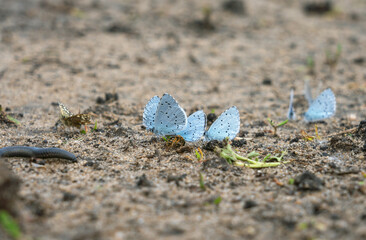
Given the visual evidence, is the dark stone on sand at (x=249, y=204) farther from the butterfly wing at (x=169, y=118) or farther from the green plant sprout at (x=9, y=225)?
the green plant sprout at (x=9, y=225)

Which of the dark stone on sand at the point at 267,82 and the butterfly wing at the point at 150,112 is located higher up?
the dark stone on sand at the point at 267,82

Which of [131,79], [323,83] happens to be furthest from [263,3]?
[131,79]

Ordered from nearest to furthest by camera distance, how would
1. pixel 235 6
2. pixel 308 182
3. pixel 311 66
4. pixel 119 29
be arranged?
pixel 308 182 < pixel 311 66 < pixel 119 29 < pixel 235 6

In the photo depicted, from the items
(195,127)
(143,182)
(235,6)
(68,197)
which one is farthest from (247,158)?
(235,6)

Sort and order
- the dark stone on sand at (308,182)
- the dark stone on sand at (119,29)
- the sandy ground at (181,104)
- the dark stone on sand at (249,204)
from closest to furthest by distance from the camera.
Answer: the sandy ground at (181,104) < the dark stone on sand at (249,204) < the dark stone on sand at (308,182) < the dark stone on sand at (119,29)

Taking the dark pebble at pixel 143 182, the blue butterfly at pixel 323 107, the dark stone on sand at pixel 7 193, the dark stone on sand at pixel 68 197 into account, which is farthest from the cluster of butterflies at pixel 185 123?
the dark stone on sand at pixel 7 193

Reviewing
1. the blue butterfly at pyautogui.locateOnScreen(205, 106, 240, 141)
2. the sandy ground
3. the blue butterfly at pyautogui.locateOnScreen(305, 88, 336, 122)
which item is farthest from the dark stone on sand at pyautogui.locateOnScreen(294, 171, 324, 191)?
the blue butterfly at pyautogui.locateOnScreen(305, 88, 336, 122)

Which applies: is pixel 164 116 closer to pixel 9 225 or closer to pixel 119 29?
pixel 9 225

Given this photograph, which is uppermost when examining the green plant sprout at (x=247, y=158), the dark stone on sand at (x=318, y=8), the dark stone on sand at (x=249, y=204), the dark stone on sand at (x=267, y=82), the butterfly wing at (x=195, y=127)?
the dark stone on sand at (x=318, y=8)
